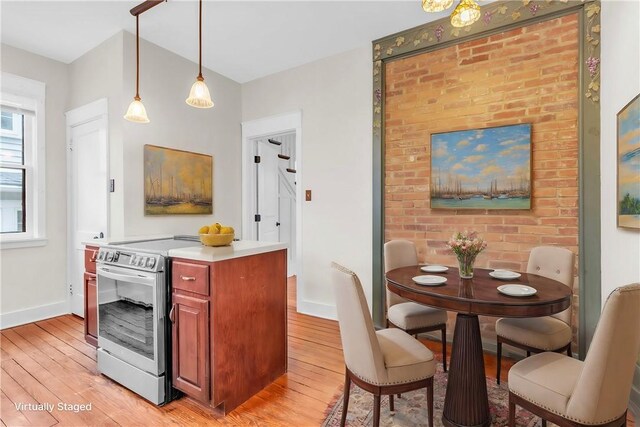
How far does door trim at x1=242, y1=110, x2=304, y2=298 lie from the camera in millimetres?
3895

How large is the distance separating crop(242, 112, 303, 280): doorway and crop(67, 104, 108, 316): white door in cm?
164

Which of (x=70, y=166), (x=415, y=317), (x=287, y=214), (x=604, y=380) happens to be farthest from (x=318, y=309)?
(x=70, y=166)

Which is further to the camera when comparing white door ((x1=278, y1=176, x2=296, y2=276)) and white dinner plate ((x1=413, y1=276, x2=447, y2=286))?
white door ((x1=278, y1=176, x2=296, y2=276))

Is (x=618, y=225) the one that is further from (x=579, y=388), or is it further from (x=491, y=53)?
(x=491, y=53)

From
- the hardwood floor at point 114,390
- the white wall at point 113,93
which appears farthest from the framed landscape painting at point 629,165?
the white wall at point 113,93

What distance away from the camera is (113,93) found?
10.5ft

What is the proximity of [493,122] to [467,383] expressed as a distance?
2.12 metres

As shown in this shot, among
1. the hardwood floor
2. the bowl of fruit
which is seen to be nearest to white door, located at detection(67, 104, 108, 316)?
the hardwood floor

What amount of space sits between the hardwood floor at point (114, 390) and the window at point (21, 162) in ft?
3.71

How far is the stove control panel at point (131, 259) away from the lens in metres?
2.06

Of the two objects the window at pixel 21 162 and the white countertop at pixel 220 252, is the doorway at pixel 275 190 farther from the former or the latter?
the window at pixel 21 162

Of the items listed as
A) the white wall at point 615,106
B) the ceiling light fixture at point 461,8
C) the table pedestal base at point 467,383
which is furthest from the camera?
the white wall at point 615,106

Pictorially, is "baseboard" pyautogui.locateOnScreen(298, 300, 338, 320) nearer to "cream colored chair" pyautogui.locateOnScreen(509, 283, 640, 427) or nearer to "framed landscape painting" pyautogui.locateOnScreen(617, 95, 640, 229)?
"cream colored chair" pyautogui.locateOnScreen(509, 283, 640, 427)

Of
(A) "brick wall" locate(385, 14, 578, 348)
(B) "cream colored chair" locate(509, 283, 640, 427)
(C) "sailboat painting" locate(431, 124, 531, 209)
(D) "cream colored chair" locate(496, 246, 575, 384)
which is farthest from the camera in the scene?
(C) "sailboat painting" locate(431, 124, 531, 209)
